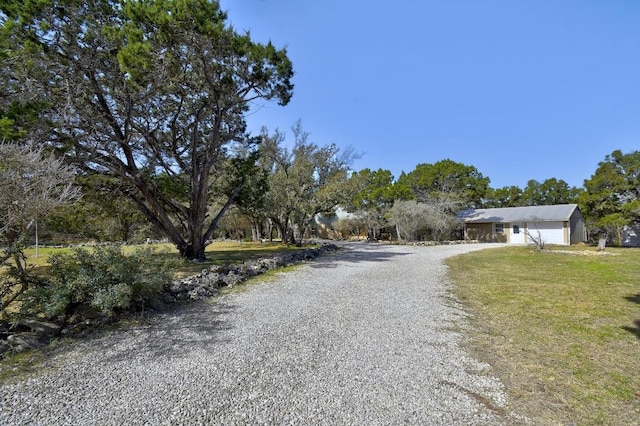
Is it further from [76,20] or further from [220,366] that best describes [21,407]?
[76,20]

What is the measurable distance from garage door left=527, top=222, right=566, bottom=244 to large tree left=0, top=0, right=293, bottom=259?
22633 mm

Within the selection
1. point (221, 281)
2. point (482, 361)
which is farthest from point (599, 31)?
point (221, 281)

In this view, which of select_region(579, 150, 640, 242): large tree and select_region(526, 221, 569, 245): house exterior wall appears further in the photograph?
select_region(526, 221, 569, 245): house exterior wall

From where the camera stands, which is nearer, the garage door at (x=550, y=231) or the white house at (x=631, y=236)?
the white house at (x=631, y=236)

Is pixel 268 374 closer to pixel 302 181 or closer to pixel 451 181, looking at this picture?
pixel 302 181

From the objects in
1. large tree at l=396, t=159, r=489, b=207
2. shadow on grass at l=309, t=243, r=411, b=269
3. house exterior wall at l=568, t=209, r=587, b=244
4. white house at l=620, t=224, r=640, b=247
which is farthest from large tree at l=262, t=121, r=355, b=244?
white house at l=620, t=224, r=640, b=247

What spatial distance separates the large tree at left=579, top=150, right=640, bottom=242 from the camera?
1817 centimetres

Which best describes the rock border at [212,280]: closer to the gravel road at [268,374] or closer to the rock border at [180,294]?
the rock border at [180,294]

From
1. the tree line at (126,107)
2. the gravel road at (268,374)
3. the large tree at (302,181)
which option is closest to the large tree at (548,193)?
the large tree at (302,181)

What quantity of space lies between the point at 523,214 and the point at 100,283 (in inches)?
1128

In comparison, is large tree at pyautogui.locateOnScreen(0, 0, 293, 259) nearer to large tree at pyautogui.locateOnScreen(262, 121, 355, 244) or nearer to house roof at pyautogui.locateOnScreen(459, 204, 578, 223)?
large tree at pyautogui.locateOnScreen(262, 121, 355, 244)

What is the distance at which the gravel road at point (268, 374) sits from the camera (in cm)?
241

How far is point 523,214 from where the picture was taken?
25203 mm

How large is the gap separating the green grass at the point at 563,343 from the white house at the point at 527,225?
17.5 meters
